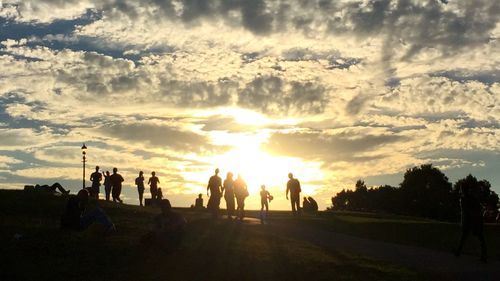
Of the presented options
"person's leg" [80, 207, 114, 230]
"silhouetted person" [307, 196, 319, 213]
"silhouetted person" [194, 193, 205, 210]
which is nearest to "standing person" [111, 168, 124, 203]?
"silhouetted person" [194, 193, 205, 210]

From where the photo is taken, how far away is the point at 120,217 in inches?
1098

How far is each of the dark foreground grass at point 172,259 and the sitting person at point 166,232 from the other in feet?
0.77

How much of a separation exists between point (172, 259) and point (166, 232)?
28.7 inches

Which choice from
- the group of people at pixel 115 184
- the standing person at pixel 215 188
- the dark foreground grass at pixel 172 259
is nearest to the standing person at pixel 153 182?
the group of people at pixel 115 184

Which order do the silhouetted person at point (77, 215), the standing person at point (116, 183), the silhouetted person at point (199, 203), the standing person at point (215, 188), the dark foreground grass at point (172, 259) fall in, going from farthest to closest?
the silhouetted person at point (199, 203) < the standing person at point (116, 183) < the standing person at point (215, 188) < the silhouetted person at point (77, 215) < the dark foreground grass at point (172, 259)

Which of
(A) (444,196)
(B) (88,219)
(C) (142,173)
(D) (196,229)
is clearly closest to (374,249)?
(D) (196,229)

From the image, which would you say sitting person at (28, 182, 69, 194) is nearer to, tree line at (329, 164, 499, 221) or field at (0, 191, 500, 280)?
field at (0, 191, 500, 280)

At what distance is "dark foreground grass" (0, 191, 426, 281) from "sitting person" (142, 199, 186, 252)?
233 millimetres

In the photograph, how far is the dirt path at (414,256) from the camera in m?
15.4

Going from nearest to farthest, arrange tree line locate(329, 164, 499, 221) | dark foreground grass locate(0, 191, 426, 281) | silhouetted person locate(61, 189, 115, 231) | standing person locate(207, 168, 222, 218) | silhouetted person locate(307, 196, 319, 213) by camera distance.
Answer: dark foreground grass locate(0, 191, 426, 281), silhouetted person locate(61, 189, 115, 231), standing person locate(207, 168, 222, 218), silhouetted person locate(307, 196, 319, 213), tree line locate(329, 164, 499, 221)

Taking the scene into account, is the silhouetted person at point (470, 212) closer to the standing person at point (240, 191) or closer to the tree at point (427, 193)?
the standing person at point (240, 191)

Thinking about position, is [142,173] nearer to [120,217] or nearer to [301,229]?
[120,217]

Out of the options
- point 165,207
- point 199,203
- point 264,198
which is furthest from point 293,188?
point 165,207

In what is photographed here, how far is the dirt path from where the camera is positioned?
15.4 m
